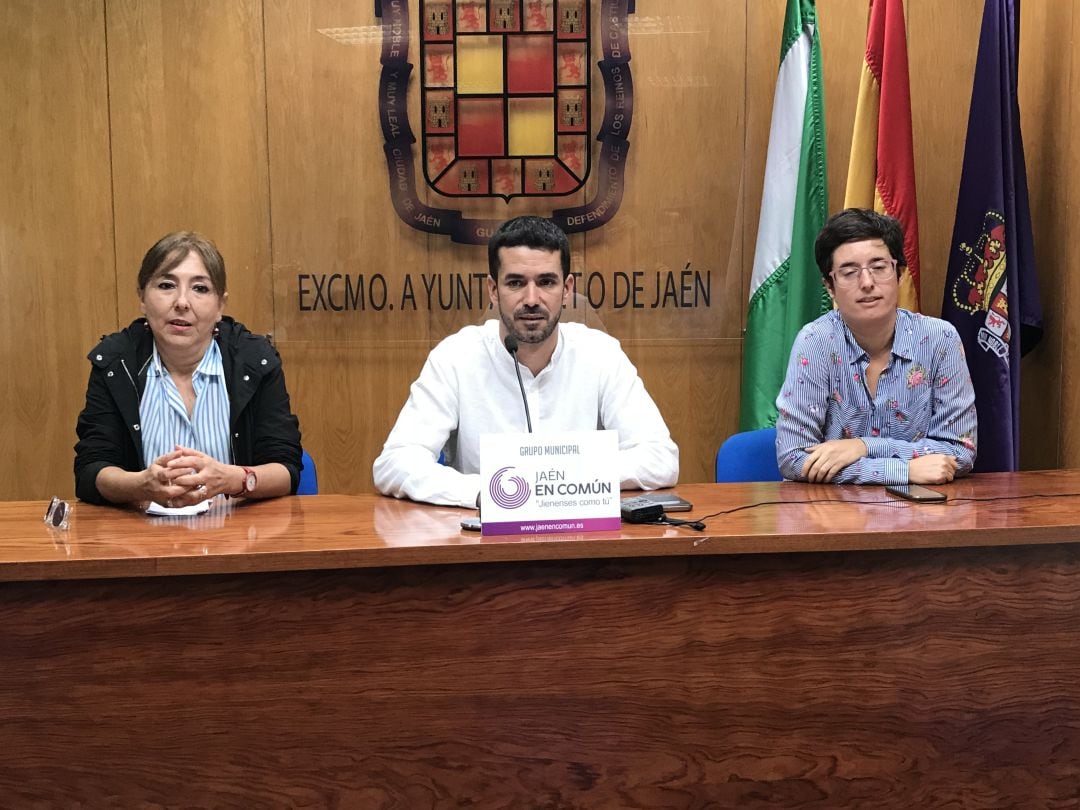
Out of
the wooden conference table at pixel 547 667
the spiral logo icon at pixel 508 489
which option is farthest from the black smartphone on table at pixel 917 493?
the spiral logo icon at pixel 508 489

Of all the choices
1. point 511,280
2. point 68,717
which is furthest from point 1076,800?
point 68,717

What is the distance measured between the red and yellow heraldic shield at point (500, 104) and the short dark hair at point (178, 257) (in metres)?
1.22

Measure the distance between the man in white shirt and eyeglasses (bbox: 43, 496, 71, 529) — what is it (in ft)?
2.19

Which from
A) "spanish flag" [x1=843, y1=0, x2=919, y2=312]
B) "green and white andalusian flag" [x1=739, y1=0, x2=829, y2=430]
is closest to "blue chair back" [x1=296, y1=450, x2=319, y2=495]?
"green and white andalusian flag" [x1=739, y1=0, x2=829, y2=430]

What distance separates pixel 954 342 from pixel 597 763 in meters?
1.42

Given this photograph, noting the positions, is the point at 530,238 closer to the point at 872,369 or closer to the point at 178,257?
the point at 178,257

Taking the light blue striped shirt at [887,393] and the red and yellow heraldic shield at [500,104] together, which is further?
the red and yellow heraldic shield at [500,104]

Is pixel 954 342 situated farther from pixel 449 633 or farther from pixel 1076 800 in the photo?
pixel 449 633

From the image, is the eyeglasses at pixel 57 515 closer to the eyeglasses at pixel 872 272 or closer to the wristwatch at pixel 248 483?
the wristwatch at pixel 248 483

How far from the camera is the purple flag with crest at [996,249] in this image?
3275 millimetres

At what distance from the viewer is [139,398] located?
2.37 meters

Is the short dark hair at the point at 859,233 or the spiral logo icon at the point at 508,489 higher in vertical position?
the short dark hair at the point at 859,233

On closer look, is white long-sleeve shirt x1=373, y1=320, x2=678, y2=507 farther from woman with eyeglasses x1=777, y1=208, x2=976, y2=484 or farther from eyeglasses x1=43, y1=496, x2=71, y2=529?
eyeglasses x1=43, y1=496, x2=71, y2=529

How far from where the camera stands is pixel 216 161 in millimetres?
3576
